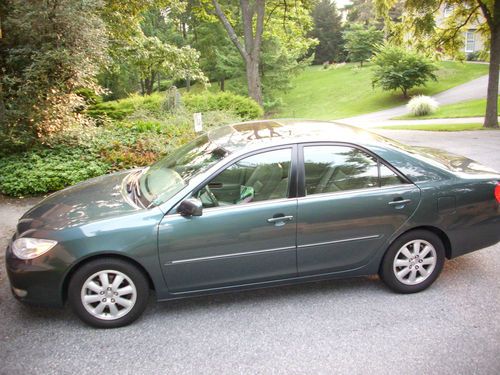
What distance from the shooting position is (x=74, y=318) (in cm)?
372

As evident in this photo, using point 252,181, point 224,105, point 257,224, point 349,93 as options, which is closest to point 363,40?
point 349,93

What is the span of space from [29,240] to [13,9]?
7.22 m

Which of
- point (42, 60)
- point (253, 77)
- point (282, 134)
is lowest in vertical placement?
point (282, 134)

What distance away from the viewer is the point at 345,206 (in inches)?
147

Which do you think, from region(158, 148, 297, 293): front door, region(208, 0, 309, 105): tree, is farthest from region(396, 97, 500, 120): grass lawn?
region(158, 148, 297, 293): front door

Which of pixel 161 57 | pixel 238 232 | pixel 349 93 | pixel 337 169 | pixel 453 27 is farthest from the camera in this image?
pixel 349 93

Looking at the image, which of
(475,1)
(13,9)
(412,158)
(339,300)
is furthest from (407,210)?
(475,1)

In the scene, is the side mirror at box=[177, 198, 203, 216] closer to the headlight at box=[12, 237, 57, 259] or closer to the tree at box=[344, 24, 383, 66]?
the headlight at box=[12, 237, 57, 259]

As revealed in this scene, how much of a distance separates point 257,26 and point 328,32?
137 feet

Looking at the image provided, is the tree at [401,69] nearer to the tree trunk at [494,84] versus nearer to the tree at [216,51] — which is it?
the tree at [216,51]

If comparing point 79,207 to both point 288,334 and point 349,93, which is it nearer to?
point 288,334

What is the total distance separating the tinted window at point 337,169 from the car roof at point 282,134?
0.37 ft

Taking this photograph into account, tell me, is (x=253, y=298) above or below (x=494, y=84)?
below

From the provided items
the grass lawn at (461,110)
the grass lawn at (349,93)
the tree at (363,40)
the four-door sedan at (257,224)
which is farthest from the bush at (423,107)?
the tree at (363,40)
